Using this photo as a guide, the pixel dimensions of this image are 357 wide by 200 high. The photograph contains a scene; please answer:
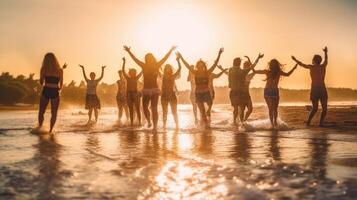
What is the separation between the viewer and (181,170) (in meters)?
5.90

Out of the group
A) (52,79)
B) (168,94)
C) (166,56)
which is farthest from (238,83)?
(52,79)

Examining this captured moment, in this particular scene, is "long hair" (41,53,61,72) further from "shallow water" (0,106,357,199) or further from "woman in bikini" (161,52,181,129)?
"shallow water" (0,106,357,199)

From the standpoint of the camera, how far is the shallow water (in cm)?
461

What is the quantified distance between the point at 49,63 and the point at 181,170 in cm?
770

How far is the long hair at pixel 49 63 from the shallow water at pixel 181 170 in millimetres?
3653

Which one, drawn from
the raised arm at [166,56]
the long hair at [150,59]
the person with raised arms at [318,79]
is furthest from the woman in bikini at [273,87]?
the long hair at [150,59]

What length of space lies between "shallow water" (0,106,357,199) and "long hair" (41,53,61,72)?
3.65 metres

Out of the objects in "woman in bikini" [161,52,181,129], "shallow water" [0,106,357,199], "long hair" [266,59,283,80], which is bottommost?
"shallow water" [0,106,357,199]

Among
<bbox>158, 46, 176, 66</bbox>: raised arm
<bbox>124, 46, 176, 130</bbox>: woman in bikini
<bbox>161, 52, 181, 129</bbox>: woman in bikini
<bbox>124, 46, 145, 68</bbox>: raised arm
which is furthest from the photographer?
<bbox>161, 52, 181, 129</bbox>: woman in bikini

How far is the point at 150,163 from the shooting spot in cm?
656

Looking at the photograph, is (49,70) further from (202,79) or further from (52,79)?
(202,79)

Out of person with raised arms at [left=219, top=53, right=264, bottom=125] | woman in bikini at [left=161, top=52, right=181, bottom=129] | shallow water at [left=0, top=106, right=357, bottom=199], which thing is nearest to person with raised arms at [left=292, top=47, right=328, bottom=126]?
person with raised arms at [left=219, top=53, right=264, bottom=125]

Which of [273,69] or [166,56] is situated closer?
[166,56]

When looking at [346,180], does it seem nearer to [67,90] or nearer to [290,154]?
[290,154]
